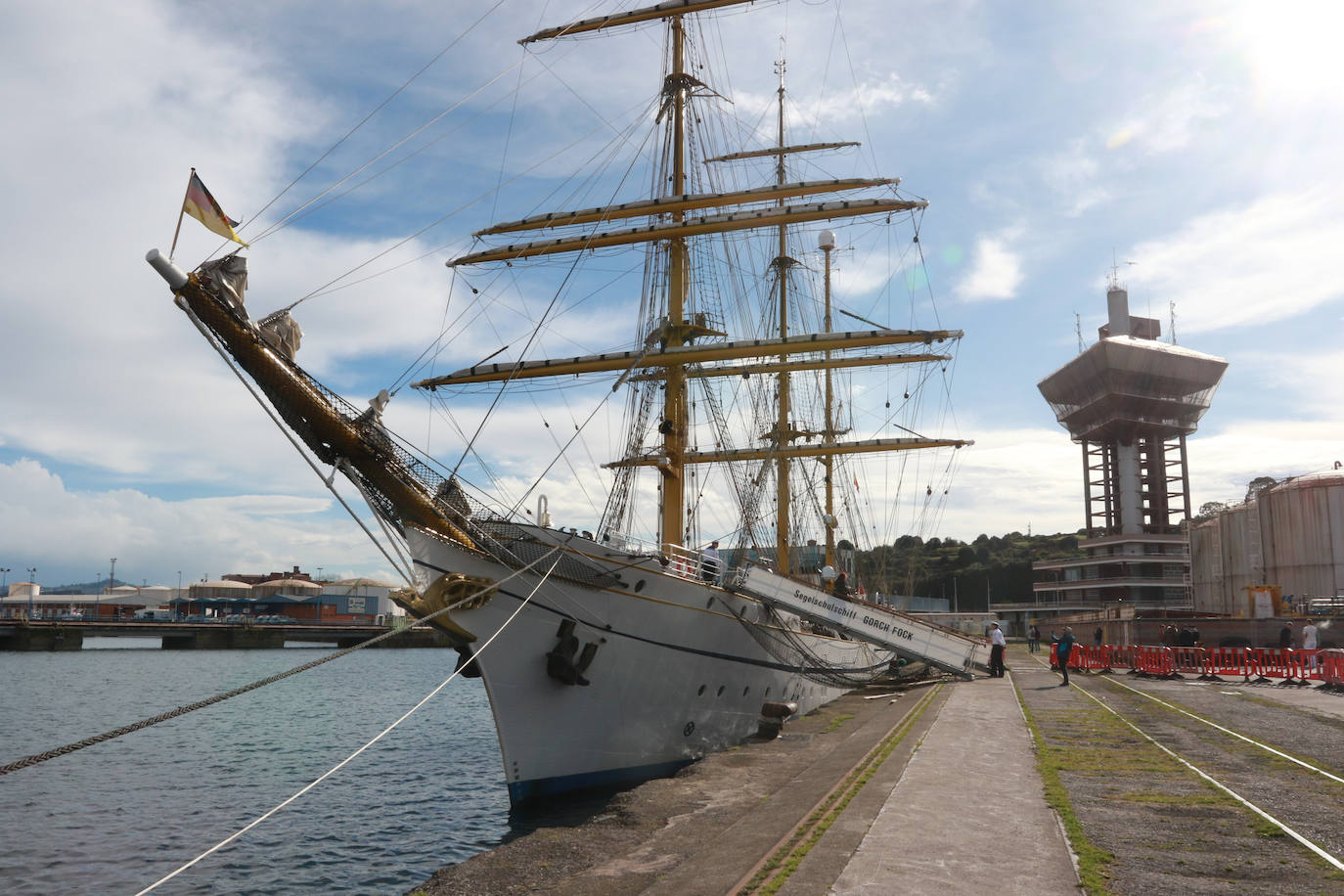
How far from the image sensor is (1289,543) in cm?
5744

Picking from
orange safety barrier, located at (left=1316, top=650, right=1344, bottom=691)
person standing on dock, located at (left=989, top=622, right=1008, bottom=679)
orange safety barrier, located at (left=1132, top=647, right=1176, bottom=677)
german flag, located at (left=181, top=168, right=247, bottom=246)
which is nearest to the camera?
german flag, located at (left=181, top=168, right=247, bottom=246)

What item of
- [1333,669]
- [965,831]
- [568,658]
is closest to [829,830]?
[965,831]

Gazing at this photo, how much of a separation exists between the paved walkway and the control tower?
82.9 meters

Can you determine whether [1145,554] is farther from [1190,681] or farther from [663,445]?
[663,445]

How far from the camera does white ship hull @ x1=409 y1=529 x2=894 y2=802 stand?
13.1 m

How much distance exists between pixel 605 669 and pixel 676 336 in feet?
32.1

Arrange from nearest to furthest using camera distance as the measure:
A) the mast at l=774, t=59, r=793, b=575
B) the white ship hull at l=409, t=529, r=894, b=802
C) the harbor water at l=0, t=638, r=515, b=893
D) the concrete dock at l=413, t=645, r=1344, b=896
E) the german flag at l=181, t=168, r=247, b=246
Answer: the concrete dock at l=413, t=645, r=1344, b=896 → the german flag at l=181, t=168, r=247, b=246 → the harbor water at l=0, t=638, r=515, b=893 → the white ship hull at l=409, t=529, r=894, b=802 → the mast at l=774, t=59, r=793, b=575

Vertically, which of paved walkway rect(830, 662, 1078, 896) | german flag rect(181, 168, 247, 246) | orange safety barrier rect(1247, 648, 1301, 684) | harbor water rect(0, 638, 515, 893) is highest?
german flag rect(181, 168, 247, 246)

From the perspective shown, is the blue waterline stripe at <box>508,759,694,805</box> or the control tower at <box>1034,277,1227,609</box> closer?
the blue waterline stripe at <box>508,759,694,805</box>

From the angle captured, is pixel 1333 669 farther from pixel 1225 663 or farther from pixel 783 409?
Answer: pixel 783 409

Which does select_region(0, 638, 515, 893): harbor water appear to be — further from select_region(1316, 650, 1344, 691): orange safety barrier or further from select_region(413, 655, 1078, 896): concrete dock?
select_region(1316, 650, 1344, 691): orange safety barrier

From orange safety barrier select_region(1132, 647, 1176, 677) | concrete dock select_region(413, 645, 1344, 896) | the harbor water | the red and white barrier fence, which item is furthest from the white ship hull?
orange safety barrier select_region(1132, 647, 1176, 677)

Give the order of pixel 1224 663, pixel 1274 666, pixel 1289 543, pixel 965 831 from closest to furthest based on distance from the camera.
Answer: pixel 965 831, pixel 1274 666, pixel 1224 663, pixel 1289 543

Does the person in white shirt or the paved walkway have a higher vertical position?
the person in white shirt
